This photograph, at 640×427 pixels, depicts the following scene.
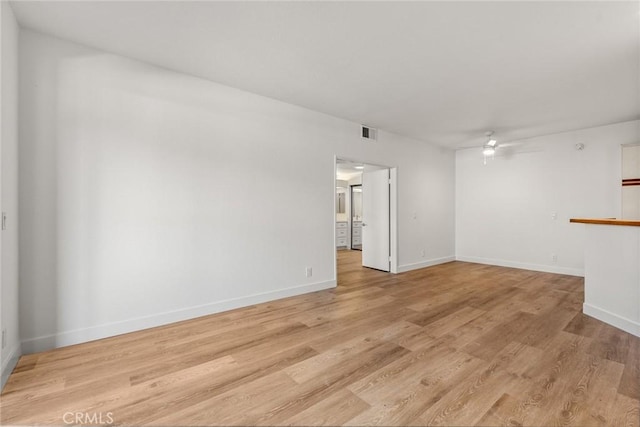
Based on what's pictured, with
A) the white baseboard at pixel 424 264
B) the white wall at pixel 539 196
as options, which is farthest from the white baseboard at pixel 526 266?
the white baseboard at pixel 424 264

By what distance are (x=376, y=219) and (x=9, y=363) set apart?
5.15 m

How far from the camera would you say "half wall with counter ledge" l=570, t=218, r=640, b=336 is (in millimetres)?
2761

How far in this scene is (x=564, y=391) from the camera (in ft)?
6.10

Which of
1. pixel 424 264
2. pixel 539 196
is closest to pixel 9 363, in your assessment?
pixel 424 264

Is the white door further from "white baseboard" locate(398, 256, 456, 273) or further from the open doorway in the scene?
"white baseboard" locate(398, 256, 456, 273)

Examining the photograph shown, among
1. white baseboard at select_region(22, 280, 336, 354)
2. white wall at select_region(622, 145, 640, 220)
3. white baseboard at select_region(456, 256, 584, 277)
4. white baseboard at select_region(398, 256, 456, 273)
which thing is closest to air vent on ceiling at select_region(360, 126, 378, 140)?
white baseboard at select_region(398, 256, 456, 273)

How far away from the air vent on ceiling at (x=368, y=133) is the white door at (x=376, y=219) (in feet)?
2.69

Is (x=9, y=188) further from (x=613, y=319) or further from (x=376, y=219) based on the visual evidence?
(x=613, y=319)

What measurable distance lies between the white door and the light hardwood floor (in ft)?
7.34

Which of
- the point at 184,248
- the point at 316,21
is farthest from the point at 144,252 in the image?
the point at 316,21

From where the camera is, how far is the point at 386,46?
8.32ft

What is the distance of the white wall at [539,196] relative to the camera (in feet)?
15.8

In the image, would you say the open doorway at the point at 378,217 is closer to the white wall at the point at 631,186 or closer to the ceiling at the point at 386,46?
the ceiling at the point at 386,46

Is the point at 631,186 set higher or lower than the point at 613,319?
higher
